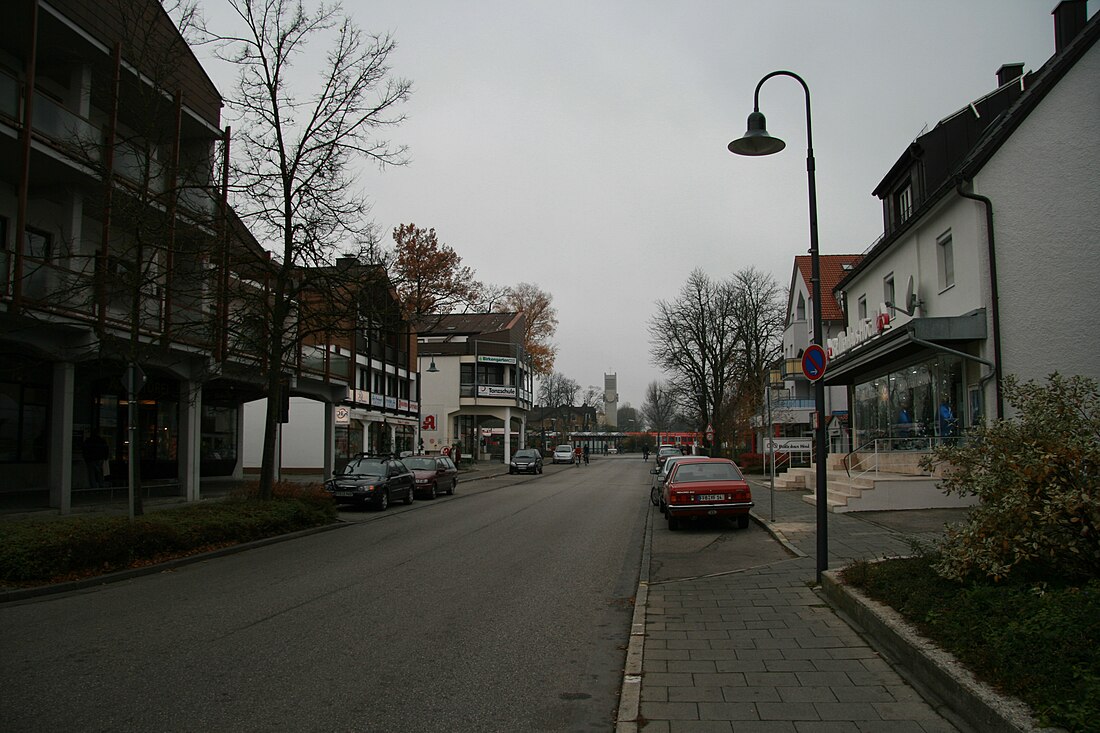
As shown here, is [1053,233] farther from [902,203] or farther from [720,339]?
Answer: [720,339]

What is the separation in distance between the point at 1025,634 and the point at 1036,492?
6.00 ft

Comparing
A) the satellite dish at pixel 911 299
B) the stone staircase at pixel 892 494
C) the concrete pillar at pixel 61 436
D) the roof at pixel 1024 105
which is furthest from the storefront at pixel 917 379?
the concrete pillar at pixel 61 436

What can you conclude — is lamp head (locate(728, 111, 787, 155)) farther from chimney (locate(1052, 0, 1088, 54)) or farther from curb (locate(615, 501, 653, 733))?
chimney (locate(1052, 0, 1088, 54))

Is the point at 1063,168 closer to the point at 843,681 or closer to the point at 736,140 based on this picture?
the point at 736,140

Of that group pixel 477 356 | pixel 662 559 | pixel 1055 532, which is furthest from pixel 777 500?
pixel 477 356

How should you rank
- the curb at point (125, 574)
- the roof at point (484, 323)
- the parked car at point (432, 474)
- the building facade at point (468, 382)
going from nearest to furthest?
the curb at point (125, 574) < the parked car at point (432, 474) < the building facade at point (468, 382) < the roof at point (484, 323)

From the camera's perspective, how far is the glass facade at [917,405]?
58.6ft

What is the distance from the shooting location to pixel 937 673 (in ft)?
16.6

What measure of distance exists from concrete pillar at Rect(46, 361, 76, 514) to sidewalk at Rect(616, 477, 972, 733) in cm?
1253

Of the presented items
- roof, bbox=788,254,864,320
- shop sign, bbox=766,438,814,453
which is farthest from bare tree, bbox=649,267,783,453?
shop sign, bbox=766,438,814,453

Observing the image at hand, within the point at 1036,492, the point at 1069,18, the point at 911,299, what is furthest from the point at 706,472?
the point at 1069,18

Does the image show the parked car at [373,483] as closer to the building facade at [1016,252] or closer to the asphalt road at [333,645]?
the asphalt road at [333,645]

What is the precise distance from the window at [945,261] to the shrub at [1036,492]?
1241cm

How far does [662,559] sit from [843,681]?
7.11 meters
